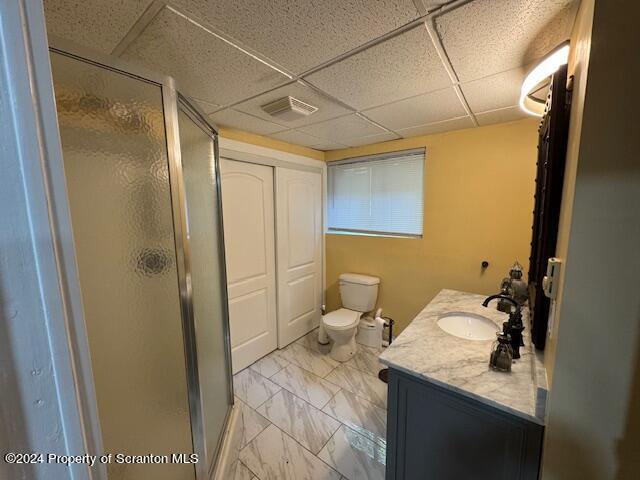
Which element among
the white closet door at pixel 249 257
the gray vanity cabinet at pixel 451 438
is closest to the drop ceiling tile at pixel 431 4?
the gray vanity cabinet at pixel 451 438

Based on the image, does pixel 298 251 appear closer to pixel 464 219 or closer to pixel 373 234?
pixel 373 234

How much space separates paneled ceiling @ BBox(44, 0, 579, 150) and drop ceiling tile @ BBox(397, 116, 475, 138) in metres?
0.29

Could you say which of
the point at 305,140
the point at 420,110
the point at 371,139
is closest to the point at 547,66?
the point at 420,110

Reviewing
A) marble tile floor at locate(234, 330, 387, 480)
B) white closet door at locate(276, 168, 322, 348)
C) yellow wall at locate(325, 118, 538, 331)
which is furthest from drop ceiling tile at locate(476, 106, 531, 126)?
marble tile floor at locate(234, 330, 387, 480)

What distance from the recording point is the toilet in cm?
227

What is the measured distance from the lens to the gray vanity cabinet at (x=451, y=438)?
0.82 meters

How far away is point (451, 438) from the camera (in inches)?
37.8

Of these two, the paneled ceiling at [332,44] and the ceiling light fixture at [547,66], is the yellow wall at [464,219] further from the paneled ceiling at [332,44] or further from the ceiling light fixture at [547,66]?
the ceiling light fixture at [547,66]

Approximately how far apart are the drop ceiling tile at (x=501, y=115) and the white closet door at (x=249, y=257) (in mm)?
1718

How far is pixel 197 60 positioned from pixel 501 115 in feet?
6.12

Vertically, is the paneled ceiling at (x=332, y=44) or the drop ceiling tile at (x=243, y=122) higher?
the drop ceiling tile at (x=243, y=122)

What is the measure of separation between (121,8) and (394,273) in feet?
7.89

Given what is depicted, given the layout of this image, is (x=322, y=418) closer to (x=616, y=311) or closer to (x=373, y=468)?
(x=373, y=468)

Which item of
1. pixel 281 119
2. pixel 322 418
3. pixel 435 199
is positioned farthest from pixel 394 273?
pixel 281 119
